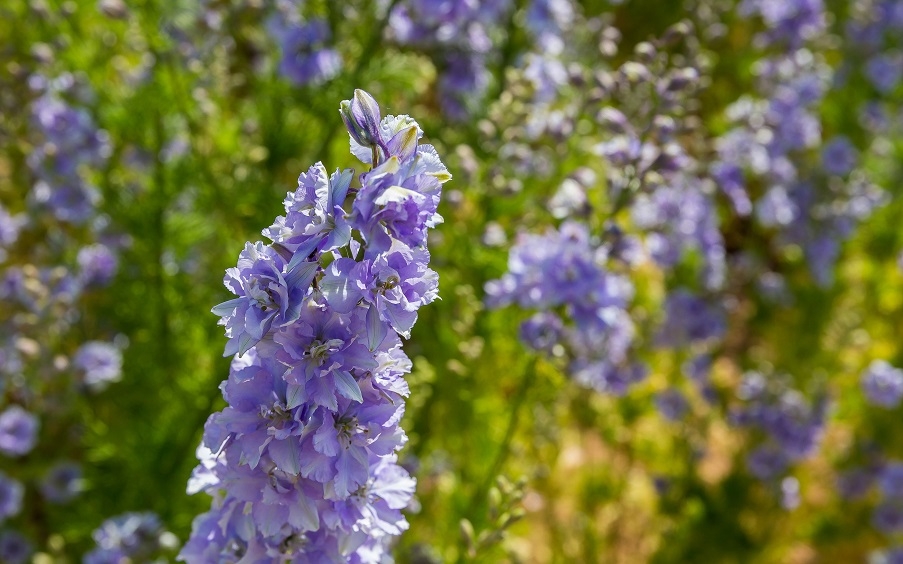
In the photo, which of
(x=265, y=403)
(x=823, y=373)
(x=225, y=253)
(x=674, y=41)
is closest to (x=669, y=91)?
(x=674, y=41)

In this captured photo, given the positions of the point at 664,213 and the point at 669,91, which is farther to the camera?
the point at 664,213

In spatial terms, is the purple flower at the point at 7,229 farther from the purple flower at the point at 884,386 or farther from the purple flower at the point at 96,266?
the purple flower at the point at 884,386

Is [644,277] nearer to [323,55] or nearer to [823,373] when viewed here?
[823,373]

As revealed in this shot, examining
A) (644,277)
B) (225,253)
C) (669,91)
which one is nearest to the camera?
(669,91)

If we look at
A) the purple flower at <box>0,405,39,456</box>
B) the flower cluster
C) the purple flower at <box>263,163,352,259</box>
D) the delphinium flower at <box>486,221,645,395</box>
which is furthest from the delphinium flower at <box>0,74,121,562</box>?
the purple flower at <box>263,163,352,259</box>

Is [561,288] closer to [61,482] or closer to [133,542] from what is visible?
[133,542]

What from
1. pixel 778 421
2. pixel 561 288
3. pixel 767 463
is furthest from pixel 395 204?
pixel 767 463

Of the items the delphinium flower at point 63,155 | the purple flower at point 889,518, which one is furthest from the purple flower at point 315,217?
the purple flower at point 889,518

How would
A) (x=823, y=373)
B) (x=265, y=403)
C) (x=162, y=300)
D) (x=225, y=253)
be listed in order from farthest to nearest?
(x=823, y=373)
(x=225, y=253)
(x=162, y=300)
(x=265, y=403)
